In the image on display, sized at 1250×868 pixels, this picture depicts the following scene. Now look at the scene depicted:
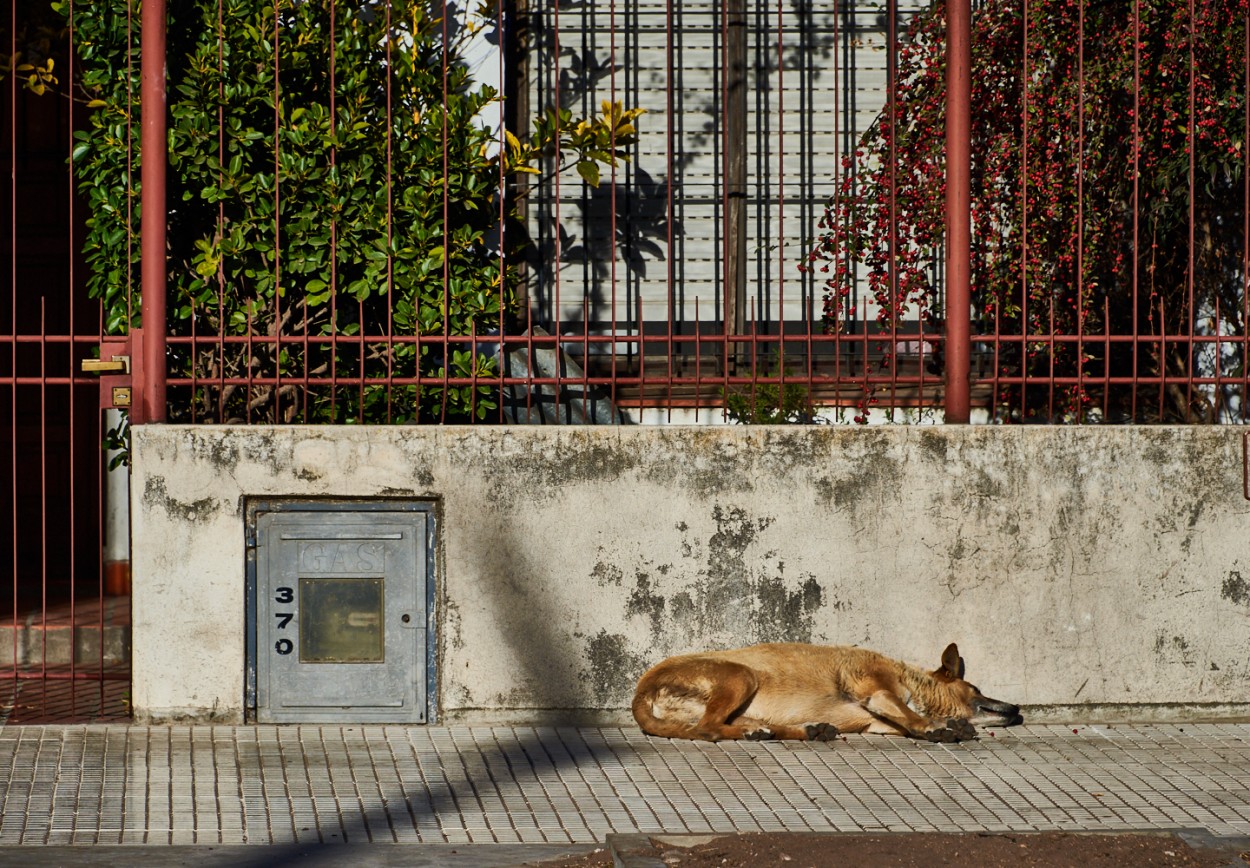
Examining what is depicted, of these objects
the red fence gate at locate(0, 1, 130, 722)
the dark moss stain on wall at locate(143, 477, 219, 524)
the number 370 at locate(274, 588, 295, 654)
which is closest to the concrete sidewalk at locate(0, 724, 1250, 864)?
the number 370 at locate(274, 588, 295, 654)

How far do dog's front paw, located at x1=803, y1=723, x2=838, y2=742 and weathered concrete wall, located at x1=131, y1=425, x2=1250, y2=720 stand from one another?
45 centimetres

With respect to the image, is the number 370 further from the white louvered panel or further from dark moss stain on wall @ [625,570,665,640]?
the white louvered panel

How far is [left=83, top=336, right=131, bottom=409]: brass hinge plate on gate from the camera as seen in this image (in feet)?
24.7

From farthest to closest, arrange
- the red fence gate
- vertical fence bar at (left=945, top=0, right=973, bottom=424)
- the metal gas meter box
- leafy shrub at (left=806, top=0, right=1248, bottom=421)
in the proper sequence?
1. the red fence gate
2. leafy shrub at (left=806, top=0, right=1248, bottom=421)
3. vertical fence bar at (left=945, top=0, right=973, bottom=424)
4. the metal gas meter box

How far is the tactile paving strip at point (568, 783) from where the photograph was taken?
5.79 meters

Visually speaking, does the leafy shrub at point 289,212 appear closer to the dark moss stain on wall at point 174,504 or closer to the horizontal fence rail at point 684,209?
the horizontal fence rail at point 684,209

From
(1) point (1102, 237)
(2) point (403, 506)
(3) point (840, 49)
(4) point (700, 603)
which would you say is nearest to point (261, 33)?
(2) point (403, 506)

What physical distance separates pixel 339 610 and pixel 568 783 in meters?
1.61

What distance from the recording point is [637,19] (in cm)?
1079

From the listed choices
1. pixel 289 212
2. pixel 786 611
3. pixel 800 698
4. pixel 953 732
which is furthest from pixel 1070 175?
pixel 289 212

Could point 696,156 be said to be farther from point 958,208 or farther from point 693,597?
point 693,597

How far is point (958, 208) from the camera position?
7691 mm

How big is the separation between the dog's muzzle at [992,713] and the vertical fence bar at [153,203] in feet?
13.4

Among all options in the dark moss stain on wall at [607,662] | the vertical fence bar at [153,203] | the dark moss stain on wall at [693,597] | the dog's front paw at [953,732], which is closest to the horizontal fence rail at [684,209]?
the vertical fence bar at [153,203]
